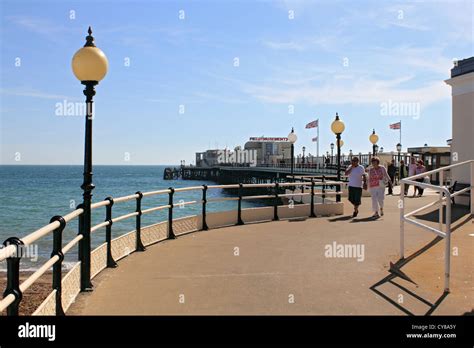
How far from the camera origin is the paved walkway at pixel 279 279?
209 inches

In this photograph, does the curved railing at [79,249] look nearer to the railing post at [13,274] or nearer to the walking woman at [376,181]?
the railing post at [13,274]

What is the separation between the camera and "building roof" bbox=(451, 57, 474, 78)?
43.1 ft

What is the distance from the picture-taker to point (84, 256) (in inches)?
241

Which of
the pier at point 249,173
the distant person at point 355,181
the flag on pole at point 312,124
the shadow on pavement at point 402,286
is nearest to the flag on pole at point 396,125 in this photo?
the pier at point 249,173

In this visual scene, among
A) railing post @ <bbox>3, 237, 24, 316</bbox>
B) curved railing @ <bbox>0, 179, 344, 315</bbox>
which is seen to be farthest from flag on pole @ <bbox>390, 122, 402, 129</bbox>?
railing post @ <bbox>3, 237, 24, 316</bbox>

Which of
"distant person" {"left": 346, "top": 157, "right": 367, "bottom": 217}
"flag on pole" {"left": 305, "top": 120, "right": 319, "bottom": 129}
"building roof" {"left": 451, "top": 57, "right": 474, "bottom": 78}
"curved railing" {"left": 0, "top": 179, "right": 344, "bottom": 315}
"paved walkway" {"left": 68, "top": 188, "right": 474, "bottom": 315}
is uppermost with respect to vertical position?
"flag on pole" {"left": 305, "top": 120, "right": 319, "bottom": 129}

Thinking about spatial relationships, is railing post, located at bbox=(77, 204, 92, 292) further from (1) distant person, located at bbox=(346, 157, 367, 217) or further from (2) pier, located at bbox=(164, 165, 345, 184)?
(2) pier, located at bbox=(164, 165, 345, 184)

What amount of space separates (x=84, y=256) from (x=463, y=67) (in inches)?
449

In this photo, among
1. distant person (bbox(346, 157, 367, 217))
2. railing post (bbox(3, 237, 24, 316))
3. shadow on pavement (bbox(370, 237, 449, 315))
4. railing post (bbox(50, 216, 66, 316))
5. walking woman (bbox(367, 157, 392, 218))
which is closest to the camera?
railing post (bbox(3, 237, 24, 316))

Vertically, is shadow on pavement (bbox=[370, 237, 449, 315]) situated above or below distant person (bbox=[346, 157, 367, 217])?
below

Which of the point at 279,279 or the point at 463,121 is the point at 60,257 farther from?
the point at 463,121

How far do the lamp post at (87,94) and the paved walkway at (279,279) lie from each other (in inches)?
14.3

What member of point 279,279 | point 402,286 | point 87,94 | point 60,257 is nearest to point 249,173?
point 279,279
